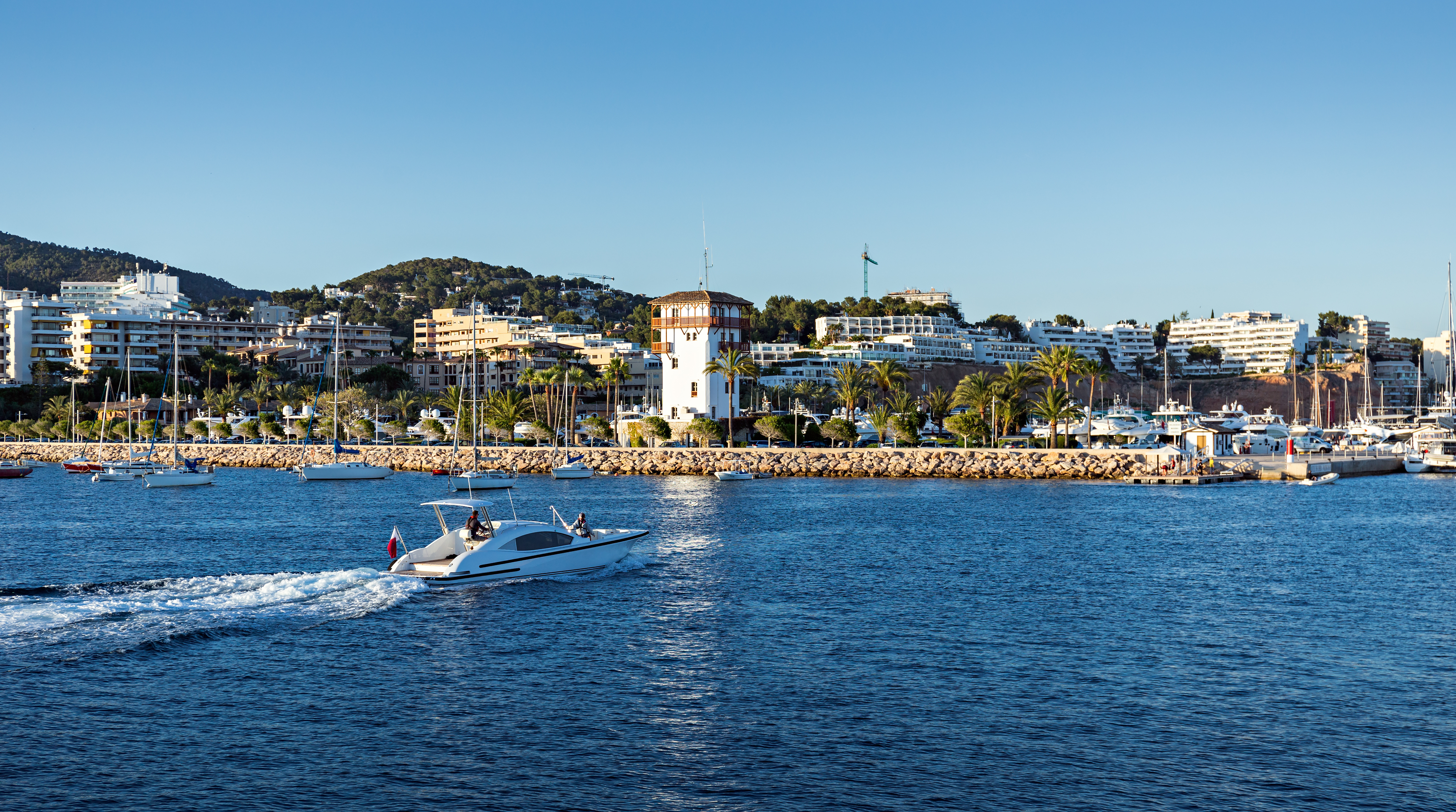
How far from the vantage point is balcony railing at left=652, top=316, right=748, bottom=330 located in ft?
386

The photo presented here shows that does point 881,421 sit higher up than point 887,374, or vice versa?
point 887,374

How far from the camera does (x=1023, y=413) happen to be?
386 ft

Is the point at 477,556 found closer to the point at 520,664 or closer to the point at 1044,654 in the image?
the point at 520,664

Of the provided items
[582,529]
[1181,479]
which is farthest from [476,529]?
[1181,479]

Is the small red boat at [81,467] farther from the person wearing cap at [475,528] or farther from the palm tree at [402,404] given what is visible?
the person wearing cap at [475,528]

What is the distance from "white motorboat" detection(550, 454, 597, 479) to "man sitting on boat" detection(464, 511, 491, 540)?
6176 centimetres

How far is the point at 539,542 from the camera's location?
41219mm

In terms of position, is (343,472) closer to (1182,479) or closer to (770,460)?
(770,460)

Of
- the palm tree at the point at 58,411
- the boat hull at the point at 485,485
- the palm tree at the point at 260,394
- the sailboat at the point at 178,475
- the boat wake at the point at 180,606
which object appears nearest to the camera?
the boat wake at the point at 180,606

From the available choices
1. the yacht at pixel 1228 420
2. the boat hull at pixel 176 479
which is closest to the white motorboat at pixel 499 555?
the boat hull at pixel 176 479

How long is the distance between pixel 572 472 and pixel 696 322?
72.8 ft

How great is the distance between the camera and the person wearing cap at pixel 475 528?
40531mm

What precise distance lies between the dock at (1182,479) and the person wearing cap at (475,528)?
65.7m

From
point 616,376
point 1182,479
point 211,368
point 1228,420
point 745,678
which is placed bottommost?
point 745,678
